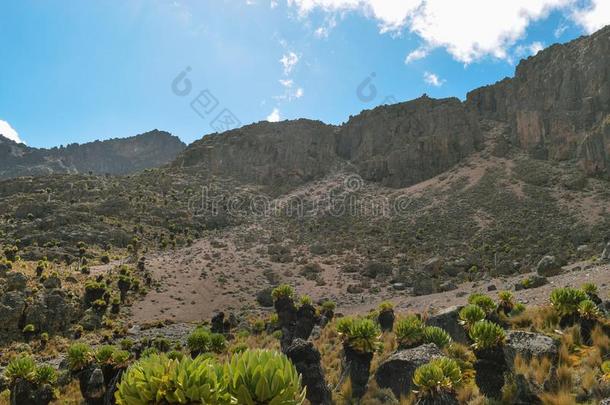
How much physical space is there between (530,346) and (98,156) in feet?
700

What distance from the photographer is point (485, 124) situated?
83.6 m

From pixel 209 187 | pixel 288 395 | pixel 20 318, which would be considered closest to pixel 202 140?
pixel 209 187

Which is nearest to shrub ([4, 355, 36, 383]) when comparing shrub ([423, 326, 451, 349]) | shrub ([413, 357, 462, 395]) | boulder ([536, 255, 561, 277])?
shrub ([413, 357, 462, 395])

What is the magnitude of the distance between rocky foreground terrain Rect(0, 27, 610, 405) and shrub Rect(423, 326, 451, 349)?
0.21 ft

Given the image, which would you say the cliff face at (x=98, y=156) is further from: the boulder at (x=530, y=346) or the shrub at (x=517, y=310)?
the boulder at (x=530, y=346)

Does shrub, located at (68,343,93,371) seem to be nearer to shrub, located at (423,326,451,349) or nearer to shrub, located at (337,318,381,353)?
shrub, located at (337,318,381,353)

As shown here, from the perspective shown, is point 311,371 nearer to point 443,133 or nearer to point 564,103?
point 443,133

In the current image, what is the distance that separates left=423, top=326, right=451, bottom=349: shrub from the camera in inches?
456

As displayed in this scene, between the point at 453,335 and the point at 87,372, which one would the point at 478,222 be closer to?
Answer: the point at 453,335

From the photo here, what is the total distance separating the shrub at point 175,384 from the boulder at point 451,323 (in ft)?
38.4

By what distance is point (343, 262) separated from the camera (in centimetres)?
5344

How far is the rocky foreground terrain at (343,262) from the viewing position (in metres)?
8.88

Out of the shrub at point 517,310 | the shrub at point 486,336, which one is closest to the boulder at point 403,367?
the shrub at point 486,336

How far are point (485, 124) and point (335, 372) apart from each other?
268 ft
